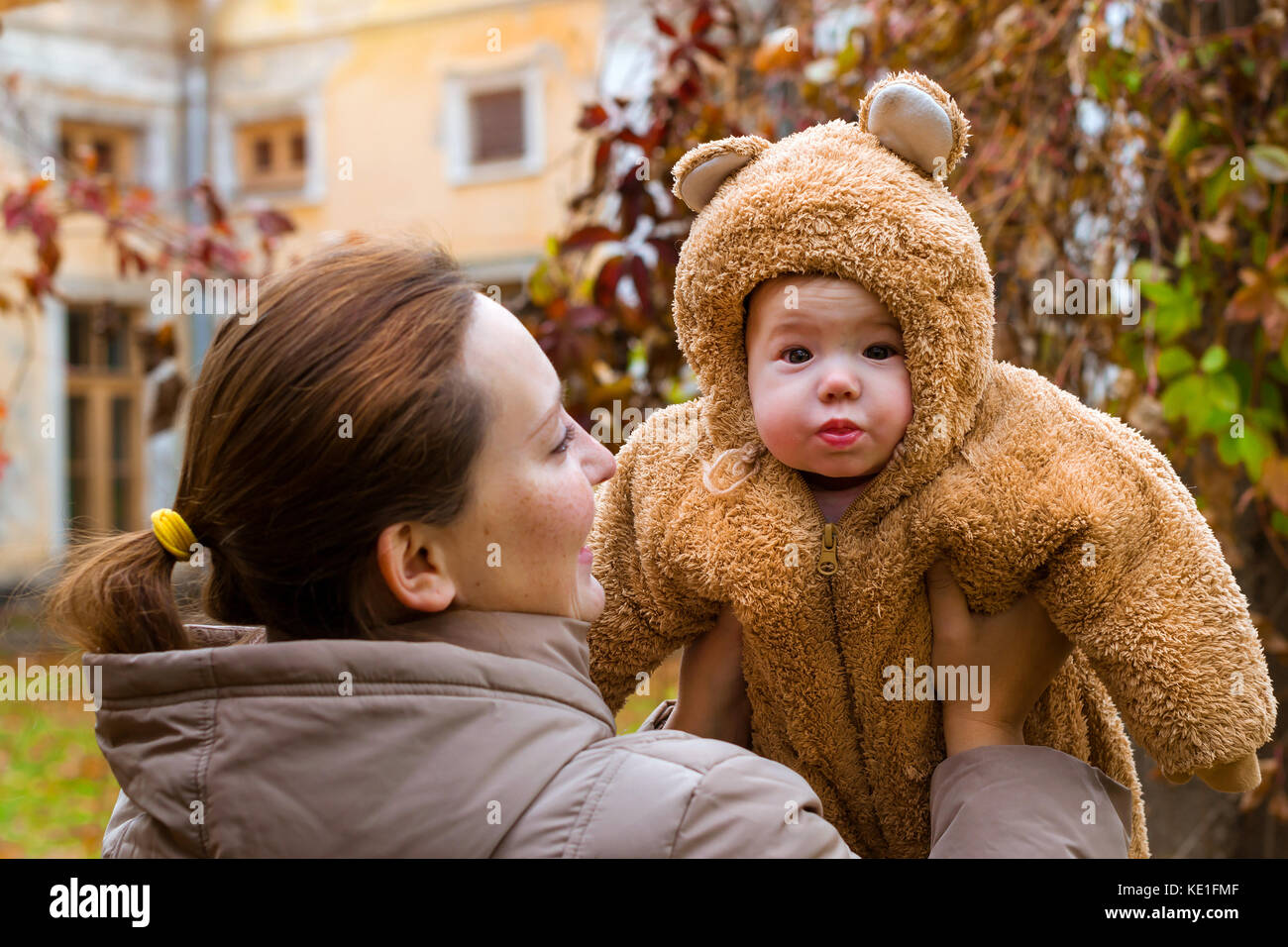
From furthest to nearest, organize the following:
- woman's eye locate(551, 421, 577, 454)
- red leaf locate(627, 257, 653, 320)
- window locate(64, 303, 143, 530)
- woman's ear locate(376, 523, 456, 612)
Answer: window locate(64, 303, 143, 530)
red leaf locate(627, 257, 653, 320)
woman's eye locate(551, 421, 577, 454)
woman's ear locate(376, 523, 456, 612)

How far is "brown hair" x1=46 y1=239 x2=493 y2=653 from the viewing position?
1.07 m

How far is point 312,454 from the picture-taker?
1.07 meters

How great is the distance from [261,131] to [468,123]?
202 cm

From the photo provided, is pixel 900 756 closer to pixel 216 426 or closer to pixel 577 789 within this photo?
pixel 577 789

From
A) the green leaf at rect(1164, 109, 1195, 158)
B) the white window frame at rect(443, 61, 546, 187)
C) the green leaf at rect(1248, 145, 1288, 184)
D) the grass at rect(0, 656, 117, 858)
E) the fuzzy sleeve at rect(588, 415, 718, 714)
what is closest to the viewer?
the fuzzy sleeve at rect(588, 415, 718, 714)

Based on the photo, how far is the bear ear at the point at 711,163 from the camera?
49.9 inches

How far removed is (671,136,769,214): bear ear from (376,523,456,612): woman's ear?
48cm

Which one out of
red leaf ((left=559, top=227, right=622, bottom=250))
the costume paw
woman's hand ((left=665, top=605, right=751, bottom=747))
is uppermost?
red leaf ((left=559, top=227, right=622, bottom=250))

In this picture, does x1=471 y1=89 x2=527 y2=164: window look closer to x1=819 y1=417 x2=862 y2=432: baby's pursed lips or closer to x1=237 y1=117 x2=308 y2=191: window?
x1=237 y1=117 x2=308 y2=191: window

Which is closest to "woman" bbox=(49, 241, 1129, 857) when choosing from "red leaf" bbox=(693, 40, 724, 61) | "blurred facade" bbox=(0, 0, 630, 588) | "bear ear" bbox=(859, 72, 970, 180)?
"bear ear" bbox=(859, 72, 970, 180)

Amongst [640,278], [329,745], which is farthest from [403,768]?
[640,278]

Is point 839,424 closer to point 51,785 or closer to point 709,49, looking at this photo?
point 709,49

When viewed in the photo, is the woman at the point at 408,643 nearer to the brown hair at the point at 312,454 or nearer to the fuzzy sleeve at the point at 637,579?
the brown hair at the point at 312,454

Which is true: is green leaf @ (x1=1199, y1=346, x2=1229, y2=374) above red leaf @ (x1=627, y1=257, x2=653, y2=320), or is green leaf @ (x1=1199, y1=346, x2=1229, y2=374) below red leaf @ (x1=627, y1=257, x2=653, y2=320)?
below
